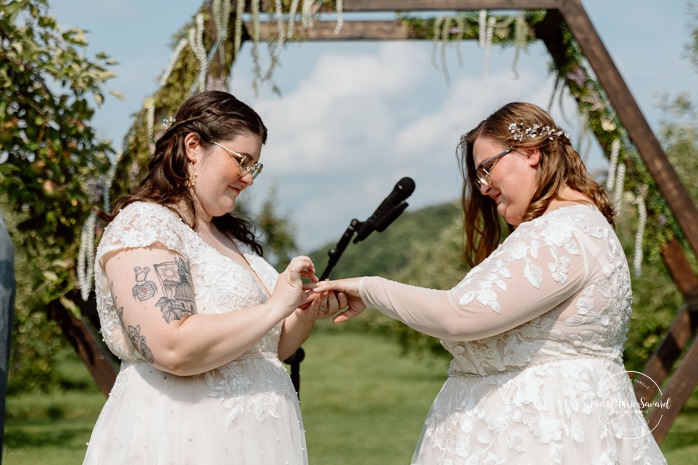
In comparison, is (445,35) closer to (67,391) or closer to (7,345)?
(7,345)

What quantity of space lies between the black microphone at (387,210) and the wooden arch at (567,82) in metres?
2.85

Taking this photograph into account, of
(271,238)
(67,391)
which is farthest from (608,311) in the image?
(271,238)

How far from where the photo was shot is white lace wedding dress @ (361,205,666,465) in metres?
2.83

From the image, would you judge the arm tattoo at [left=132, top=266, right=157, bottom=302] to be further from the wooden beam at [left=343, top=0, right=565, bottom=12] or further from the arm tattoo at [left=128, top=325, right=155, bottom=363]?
the wooden beam at [left=343, top=0, right=565, bottom=12]

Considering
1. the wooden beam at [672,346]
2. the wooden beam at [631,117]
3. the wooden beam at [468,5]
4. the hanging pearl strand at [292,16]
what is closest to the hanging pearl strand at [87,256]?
the hanging pearl strand at [292,16]

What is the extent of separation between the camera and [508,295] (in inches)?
110

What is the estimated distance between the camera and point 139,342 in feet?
9.04

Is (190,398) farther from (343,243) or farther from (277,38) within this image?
(277,38)

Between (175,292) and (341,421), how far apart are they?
461 inches

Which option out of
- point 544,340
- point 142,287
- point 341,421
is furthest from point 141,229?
point 341,421

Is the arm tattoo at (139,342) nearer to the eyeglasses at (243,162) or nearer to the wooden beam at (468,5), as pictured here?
the eyeglasses at (243,162)

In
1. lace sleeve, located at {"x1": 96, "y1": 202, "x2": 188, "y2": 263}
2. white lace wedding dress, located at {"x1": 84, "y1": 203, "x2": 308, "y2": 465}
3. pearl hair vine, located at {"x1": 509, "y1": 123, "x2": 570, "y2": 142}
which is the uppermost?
pearl hair vine, located at {"x1": 509, "y1": 123, "x2": 570, "y2": 142}

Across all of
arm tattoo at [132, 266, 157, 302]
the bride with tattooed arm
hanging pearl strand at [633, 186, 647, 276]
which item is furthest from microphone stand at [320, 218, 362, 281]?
hanging pearl strand at [633, 186, 647, 276]

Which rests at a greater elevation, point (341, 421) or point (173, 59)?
point (173, 59)
